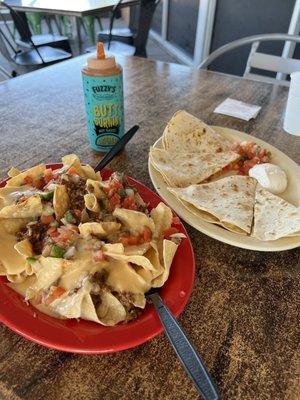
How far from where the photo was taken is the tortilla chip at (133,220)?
26.3 inches

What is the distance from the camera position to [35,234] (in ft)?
2.18

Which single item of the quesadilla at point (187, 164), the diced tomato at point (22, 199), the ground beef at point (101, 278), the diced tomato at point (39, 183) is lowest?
the quesadilla at point (187, 164)

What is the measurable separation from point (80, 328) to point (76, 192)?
0.31 metres

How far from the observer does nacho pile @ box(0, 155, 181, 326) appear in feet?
1.89

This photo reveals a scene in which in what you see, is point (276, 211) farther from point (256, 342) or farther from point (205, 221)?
point (256, 342)

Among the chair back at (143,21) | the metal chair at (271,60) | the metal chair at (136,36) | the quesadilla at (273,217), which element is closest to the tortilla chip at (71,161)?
the quesadilla at (273,217)

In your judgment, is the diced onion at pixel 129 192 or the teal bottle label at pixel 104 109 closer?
the diced onion at pixel 129 192

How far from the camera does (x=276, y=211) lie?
0.88 meters

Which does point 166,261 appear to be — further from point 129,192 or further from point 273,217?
point 273,217

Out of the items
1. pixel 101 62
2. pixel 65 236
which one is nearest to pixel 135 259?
pixel 65 236

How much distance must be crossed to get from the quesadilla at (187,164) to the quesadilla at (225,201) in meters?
0.05

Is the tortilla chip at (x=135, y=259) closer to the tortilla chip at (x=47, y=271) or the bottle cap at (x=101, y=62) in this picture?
the tortilla chip at (x=47, y=271)

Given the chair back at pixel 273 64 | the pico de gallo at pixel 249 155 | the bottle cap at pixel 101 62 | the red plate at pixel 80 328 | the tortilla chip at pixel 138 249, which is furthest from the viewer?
the chair back at pixel 273 64

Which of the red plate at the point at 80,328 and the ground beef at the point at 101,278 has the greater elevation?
the ground beef at the point at 101,278
